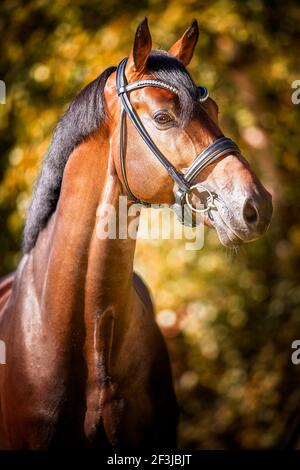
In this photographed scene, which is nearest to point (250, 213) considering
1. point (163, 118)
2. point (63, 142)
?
point (163, 118)

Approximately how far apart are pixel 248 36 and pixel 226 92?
57 cm

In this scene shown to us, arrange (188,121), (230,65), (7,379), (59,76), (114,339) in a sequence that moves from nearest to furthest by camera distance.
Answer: (188,121)
(114,339)
(7,379)
(59,76)
(230,65)

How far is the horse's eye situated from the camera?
2119 mm

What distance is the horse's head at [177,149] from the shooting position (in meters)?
2.03

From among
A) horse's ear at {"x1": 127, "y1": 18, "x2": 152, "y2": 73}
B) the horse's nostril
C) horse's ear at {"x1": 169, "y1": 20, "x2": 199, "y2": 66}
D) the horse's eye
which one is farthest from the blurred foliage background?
the horse's nostril

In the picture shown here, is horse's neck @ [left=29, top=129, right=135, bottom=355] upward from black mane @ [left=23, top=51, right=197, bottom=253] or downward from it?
downward

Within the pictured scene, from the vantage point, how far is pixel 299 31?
18.0 feet

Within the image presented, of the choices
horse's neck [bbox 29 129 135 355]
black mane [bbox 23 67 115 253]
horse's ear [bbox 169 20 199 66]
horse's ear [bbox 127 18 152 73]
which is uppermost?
horse's ear [bbox 169 20 199 66]

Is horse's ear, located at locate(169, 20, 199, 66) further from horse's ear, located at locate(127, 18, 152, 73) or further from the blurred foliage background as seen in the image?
the blurred foliage background

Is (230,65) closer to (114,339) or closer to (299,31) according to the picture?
(299,31)

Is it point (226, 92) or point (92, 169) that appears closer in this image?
point (92, 169)

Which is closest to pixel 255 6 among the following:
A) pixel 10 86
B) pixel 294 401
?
pixel 10 86

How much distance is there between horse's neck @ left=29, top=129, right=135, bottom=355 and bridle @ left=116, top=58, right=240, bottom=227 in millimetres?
124
